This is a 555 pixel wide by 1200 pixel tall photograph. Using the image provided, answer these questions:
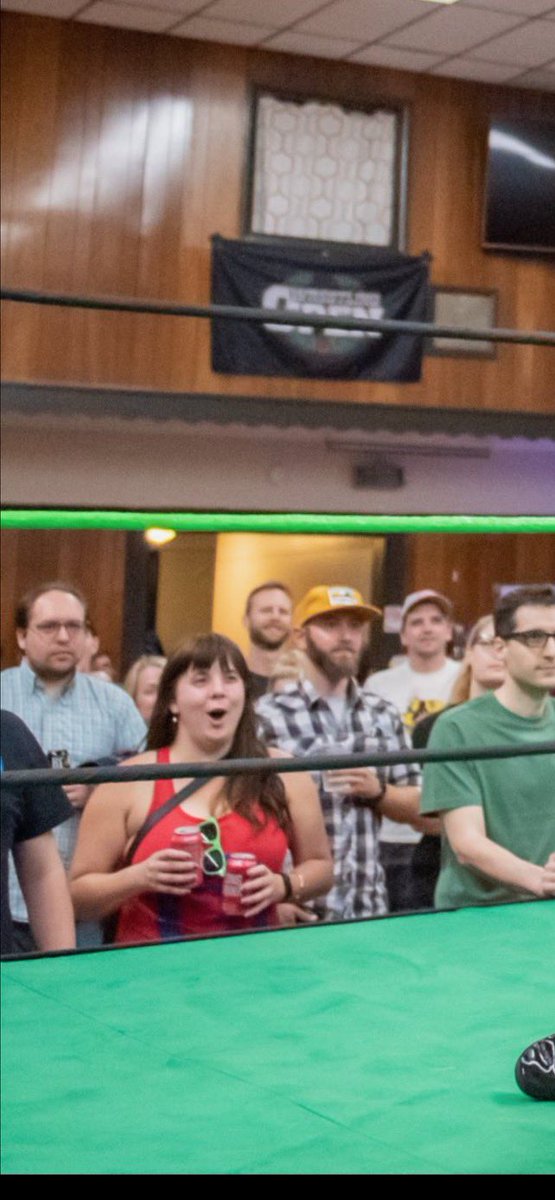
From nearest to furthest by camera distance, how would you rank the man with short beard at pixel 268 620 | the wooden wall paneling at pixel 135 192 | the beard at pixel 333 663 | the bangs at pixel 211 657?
the bangs at pixel 211 657 < the beard at pixel 333 663 < the man with short beard at pixel 268 620 < the wooden wall paneling at pixel 135 192

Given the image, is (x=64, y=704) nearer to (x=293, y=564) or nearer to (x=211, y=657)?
(x=211, y=657)

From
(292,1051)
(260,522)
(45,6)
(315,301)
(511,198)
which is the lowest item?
(292,1051)

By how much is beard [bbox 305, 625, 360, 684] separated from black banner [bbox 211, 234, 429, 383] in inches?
140

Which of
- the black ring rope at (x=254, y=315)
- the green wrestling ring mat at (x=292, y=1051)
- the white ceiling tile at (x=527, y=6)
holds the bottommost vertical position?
the green wrestling ring mat at (x=292, y=1051)

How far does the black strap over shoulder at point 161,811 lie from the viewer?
2.62ft

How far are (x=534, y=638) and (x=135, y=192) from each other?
14.7ft

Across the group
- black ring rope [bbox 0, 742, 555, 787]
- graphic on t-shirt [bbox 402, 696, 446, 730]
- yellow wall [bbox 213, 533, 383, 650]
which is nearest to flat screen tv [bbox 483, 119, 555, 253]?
yellow wall [bbox 213, 533, 383, 650]

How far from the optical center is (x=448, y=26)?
2.59 feet

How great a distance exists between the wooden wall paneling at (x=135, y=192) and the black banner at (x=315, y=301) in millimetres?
104

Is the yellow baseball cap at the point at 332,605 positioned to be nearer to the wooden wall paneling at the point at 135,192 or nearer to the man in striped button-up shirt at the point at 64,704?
the man in striped button-up shirt at the point at 64,704

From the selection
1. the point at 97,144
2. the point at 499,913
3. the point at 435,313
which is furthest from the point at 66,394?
the point at 499,913

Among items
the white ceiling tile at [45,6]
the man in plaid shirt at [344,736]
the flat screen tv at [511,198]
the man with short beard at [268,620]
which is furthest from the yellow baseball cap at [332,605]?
the flat screen tv at [511,198]

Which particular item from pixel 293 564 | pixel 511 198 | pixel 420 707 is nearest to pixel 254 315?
pixel 420 707

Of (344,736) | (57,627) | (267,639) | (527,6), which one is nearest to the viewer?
(527,6)
